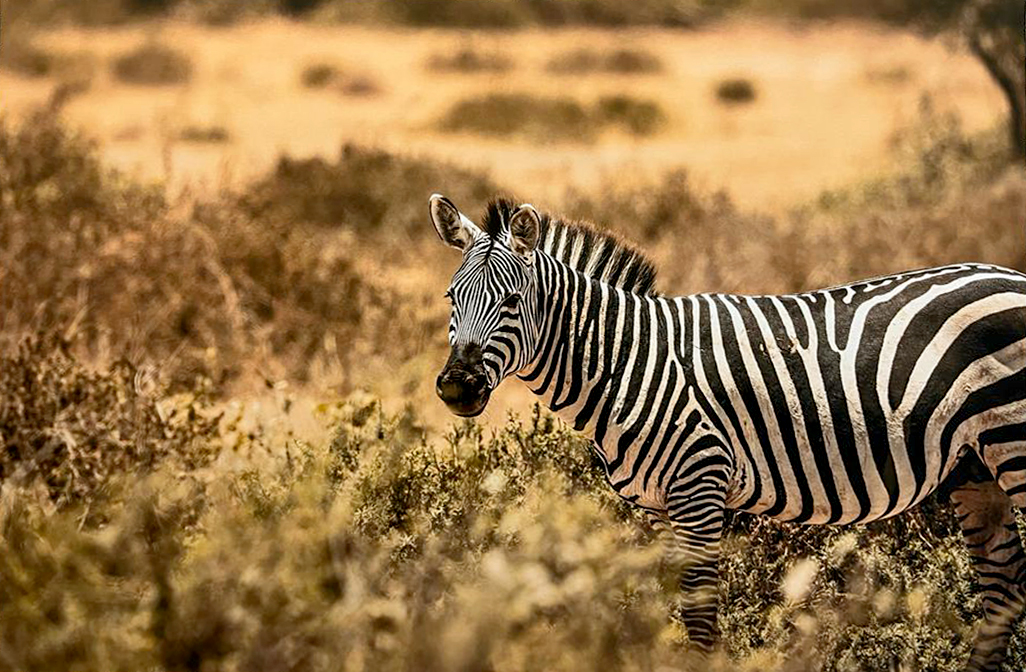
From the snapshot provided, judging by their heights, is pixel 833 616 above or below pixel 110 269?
below

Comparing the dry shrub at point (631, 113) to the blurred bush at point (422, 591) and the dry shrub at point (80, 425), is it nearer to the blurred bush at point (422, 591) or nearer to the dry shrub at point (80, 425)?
the dry shrub at point (80, 425)

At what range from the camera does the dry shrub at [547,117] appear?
2300 centimetres

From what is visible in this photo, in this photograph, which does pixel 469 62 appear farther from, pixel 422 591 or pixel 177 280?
pixel 422 591

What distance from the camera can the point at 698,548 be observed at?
5.12 metres

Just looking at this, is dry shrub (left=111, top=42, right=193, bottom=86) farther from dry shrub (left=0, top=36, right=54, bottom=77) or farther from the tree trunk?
the tree trunk

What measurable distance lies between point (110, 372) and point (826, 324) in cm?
381

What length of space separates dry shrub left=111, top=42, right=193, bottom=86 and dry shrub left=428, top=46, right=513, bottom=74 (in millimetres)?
4842

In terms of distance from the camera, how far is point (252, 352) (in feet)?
33.2

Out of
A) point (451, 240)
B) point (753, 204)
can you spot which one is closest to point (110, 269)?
point (451, 240)

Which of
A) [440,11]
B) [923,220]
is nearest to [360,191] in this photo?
[923,220]

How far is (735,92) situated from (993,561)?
22.0 m

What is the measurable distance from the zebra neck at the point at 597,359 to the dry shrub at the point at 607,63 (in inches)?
960

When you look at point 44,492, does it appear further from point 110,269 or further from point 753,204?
point 753,204

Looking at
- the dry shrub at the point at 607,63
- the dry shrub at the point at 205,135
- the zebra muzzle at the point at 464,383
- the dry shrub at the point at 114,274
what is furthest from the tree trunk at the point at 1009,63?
the zebra muzzle at the point at 464,383
